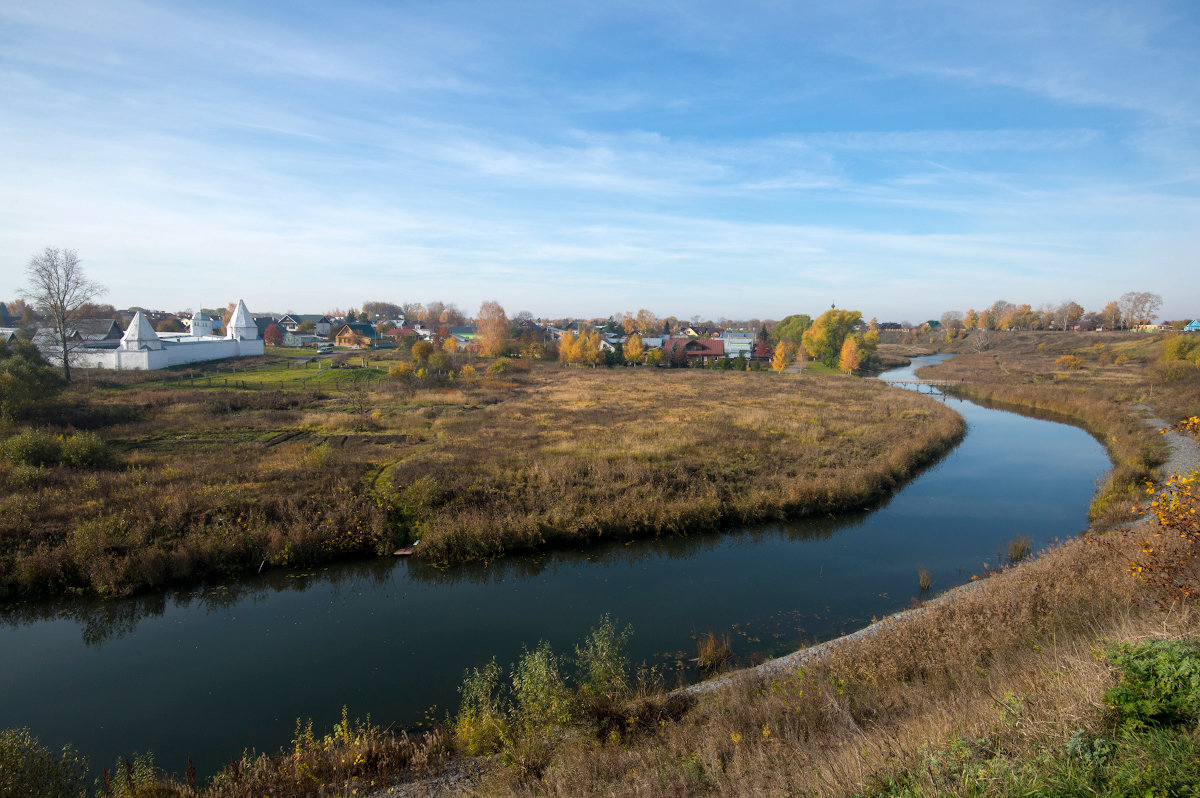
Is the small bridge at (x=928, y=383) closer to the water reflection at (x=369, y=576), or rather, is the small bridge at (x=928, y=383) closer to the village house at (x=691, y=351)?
the village house at (x=691, y=351)

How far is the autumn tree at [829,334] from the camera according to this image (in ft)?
217

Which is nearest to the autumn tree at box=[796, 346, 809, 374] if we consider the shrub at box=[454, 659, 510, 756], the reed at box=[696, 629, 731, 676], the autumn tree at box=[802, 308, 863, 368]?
the autumn tree at box=[802, 308, 863, 368]

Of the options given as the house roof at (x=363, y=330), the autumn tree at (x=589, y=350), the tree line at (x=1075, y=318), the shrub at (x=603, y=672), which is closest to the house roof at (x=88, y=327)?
the house roof at (x=363, y=330)

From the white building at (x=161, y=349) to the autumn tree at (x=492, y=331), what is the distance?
2178 cm

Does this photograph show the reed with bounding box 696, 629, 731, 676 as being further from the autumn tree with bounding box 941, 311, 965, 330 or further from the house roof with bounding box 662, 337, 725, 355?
the autumn tree with bounding box 941, 311, 965, 330

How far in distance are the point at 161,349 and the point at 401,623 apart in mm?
42620

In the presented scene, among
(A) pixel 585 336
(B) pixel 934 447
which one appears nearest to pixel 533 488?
(B) pixel 934 447

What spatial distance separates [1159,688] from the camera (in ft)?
12.7

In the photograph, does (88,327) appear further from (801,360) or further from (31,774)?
(801,360)

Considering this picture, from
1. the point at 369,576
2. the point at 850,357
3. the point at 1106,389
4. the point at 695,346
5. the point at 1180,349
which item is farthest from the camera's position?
the point at 695,346

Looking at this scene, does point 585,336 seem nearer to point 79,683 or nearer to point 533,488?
point 533,488

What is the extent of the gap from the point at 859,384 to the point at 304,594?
44.9 m

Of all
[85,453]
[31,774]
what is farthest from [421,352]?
[31,774]

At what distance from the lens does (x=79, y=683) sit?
8.69m
